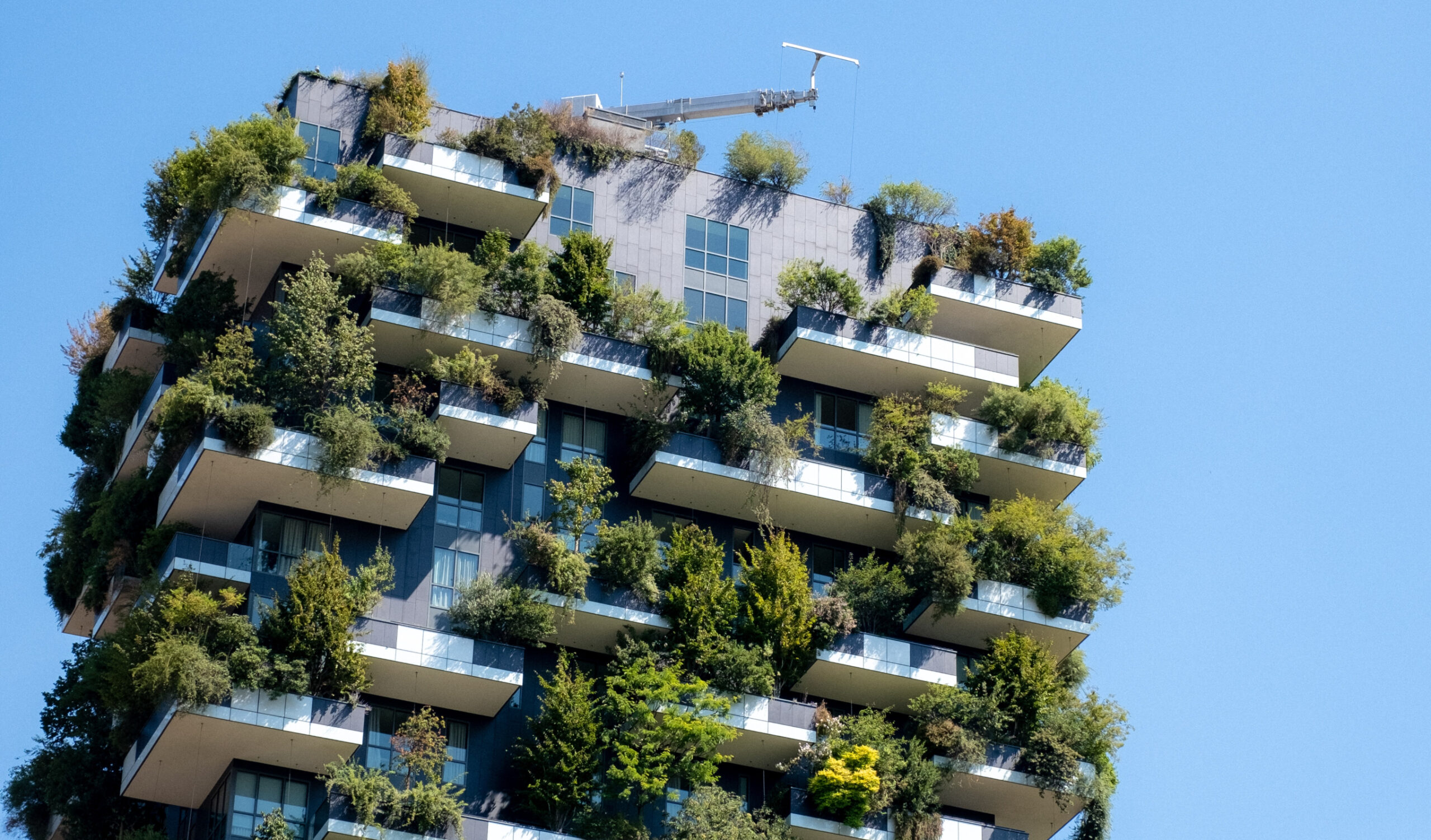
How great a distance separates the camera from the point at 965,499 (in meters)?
66.2

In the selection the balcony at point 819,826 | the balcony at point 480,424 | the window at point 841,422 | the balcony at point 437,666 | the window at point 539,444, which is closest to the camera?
the balcony at point 437,666

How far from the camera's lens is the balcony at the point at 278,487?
56.9 meters

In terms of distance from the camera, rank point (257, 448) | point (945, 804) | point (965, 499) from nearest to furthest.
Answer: point (257, 448), point (945, 804), point (965, 499)

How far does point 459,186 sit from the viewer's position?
6300 centimetres

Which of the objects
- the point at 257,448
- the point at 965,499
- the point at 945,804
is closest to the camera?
the point at 257,448

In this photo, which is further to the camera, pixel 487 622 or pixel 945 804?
pixel 945 804

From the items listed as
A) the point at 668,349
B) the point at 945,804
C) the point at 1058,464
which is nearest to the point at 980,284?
the point at 1058,464

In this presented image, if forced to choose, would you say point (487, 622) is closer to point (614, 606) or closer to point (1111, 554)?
point (614, 606)

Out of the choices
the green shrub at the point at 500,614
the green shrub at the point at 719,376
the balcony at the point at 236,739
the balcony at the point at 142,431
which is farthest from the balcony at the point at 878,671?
the balcony at the point at 142,431

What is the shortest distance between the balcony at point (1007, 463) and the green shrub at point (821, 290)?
3.97 meters

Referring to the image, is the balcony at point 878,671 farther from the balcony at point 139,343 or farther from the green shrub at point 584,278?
the balcony at point 139,343

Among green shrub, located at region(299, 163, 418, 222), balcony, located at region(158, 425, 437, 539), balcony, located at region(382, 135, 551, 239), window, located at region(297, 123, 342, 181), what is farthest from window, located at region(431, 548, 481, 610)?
window, located at region(297, 123, 342, 181)

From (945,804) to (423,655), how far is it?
14.7 m

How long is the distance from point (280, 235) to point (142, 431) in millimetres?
6192
